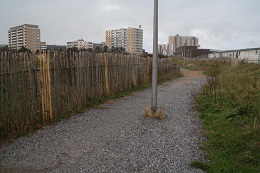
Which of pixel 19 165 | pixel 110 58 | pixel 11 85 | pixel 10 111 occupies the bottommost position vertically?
pixel 19 165

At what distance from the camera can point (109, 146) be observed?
4379 mm

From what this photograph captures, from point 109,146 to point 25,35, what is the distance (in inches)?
2096

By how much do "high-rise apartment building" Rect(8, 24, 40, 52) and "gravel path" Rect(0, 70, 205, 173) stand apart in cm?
4859

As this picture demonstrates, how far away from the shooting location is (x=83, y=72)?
7727 millimetres

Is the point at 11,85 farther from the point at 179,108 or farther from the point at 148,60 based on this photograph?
the point at 148,60

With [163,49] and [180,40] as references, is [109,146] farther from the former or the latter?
[180,40]

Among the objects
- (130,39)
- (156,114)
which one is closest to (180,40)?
(130,39)

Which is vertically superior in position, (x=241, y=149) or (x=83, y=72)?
(x=83, y=72)

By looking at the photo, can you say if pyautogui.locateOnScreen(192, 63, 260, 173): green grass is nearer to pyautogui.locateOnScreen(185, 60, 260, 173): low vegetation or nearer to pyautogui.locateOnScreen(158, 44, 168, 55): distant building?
pyautogui.locateOnScreen(185, 60, 260, 173): low vegetation

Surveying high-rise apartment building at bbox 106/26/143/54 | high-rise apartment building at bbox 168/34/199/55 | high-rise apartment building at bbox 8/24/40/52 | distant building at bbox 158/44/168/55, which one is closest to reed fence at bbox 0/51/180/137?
high-rise apartment building at bbox 8/24/40/52

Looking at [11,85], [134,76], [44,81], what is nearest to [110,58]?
[134,76]

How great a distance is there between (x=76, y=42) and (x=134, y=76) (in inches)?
2624

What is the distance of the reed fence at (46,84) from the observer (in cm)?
488

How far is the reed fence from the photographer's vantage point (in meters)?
4.88
